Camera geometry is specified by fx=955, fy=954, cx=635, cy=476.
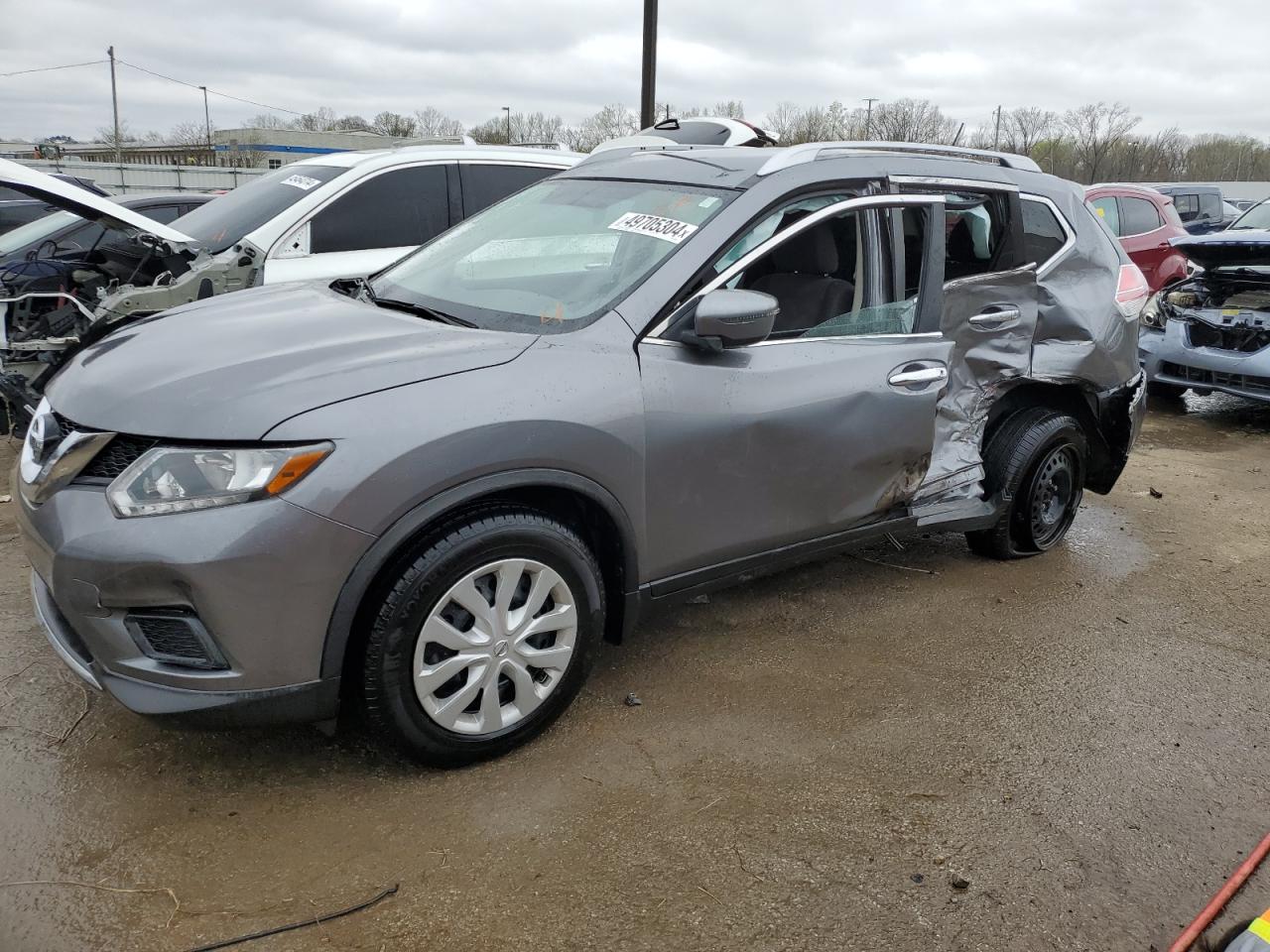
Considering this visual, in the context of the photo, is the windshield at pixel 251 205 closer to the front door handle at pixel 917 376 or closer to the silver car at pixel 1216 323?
the front door handle at pixel 917 376

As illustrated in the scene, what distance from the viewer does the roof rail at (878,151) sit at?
3326 mm

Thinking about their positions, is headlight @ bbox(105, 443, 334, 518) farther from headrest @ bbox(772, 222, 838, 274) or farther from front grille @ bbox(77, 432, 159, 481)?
headrest @ bbox(772, 222, 838, 274)

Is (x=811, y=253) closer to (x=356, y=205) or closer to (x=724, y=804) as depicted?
(x=724, y=804)

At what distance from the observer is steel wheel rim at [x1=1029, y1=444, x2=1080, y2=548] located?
4.39 metres

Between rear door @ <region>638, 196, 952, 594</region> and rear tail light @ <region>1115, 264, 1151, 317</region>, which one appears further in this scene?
rear tail light @ <region>1115, 264, 1151, 317</region>

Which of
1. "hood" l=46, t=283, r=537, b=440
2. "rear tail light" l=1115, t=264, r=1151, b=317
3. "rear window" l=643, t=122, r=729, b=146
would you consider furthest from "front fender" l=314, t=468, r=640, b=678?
"rear window" l=643, t=122, r=729, b=146

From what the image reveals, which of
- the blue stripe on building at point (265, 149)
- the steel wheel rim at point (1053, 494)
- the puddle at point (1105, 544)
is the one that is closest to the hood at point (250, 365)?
the steel wheel rim at point (1053, 494)

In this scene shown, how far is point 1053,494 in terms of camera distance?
4.54m

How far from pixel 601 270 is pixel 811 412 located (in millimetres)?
849

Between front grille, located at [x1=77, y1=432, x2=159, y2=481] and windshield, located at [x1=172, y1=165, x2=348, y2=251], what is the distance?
3.58 m

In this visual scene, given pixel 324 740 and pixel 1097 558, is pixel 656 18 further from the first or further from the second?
pixel 324 740

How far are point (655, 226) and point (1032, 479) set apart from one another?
7.36 feet

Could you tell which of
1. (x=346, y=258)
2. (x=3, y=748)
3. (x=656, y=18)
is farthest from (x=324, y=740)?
(x=656, y=18)

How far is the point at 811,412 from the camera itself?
10.6ft
